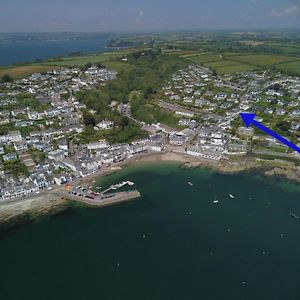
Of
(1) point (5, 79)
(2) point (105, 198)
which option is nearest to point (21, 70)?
(1) point (5, 79)

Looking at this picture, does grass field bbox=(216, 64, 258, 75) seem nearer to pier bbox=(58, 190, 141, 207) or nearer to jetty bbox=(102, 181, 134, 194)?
jetty bbox=(102, 181, 134, 194)

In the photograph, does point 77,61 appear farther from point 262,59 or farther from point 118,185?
point 118,185

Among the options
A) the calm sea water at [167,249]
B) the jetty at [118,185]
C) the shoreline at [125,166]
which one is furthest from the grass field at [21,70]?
the calm sea water at [167,249]

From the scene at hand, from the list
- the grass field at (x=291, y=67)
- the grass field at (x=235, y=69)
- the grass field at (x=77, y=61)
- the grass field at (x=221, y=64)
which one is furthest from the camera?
the grass field at (x=221, y=64)

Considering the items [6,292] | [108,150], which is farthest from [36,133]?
[6,292]

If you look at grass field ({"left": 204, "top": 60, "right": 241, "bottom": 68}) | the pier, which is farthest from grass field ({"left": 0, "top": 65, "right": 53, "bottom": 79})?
the pier

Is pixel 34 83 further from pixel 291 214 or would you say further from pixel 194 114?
pixel 291 214

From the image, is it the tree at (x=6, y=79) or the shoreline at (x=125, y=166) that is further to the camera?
the tree at (x=6, y=79)

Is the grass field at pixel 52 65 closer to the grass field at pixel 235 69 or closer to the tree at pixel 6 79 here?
the tree at pixel 6 79
